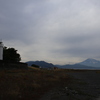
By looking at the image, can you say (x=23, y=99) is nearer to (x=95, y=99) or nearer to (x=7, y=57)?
(x=95, y=99)

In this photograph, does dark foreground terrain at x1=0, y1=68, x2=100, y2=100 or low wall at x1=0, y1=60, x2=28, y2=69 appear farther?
low wall at x1=0, y1=60, x2=28, y2=69

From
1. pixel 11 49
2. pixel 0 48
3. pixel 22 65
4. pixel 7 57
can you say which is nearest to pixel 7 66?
pixel 22 65

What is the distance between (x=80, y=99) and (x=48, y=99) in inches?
79.0

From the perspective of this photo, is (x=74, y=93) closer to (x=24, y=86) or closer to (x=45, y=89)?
(x=45, y=89)

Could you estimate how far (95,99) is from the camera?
8.95 meters

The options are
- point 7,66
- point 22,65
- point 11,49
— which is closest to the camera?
point 7,66

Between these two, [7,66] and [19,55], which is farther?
[19,55]

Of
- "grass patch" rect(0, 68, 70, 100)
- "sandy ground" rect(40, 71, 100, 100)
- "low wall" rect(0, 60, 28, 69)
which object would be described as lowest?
"sandy ground" rect(40, 71, 100, 100)

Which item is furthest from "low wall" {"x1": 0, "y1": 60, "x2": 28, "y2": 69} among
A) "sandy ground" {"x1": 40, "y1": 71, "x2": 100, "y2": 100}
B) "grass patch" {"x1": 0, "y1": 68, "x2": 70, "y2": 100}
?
"sandy ground" {"x1": 40, "y1": 71, "x2": 100, "y2": 100}

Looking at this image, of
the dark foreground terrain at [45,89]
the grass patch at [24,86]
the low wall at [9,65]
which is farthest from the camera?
the low wall at [9,65]

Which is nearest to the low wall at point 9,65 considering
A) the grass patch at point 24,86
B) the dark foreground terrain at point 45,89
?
the grass patch at point 24,86

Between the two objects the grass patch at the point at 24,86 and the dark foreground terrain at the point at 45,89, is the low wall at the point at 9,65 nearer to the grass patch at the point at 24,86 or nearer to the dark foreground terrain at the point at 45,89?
the grass patch at the point at 24,86

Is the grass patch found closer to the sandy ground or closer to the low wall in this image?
the sandy ground

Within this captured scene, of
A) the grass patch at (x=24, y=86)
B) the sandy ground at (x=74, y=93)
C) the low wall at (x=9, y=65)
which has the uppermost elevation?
the low wall at (x=9, y=65)
